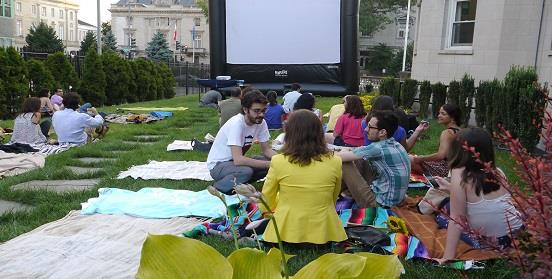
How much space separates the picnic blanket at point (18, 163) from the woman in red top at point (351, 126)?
380 cm

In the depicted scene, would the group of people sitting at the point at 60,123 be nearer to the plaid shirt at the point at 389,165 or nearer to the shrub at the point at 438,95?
the plaid shirt at the point at 389,165

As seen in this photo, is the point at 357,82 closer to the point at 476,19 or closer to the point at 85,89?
the point at 476,19

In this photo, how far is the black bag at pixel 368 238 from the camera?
3.59 metres

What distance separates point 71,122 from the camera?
7.87 meters

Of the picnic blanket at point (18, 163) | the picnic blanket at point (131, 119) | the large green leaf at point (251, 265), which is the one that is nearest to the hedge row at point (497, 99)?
the large green leaf at point (251, 265)

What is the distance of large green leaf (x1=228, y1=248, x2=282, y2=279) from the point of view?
1017mm

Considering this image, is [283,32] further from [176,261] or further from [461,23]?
[176,261]

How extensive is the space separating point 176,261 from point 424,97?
1162 cm

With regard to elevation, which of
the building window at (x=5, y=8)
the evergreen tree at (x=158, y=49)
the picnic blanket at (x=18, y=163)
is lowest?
the picnic blanket at (x=18, y=163)

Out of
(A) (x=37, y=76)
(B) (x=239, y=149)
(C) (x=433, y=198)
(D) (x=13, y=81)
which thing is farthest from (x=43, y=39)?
(C) (x=433, y=198)

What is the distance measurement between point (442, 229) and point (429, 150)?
3.90 meters

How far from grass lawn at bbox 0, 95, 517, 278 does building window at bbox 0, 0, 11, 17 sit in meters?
21.0

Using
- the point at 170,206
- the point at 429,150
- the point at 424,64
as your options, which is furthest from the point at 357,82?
the point at 170,206

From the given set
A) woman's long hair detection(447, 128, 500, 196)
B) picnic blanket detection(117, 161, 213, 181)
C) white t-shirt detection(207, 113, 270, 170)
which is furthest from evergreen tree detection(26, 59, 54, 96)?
woman's long hair detection(447, 128, 500, 196)
